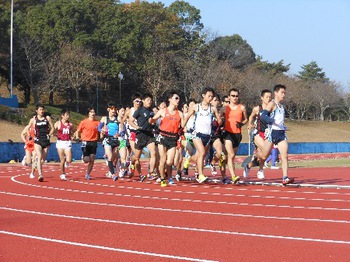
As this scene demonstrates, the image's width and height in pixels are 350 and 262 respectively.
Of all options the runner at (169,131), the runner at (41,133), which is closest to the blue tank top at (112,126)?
the runner at (41,133)

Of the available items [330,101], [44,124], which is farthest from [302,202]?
[330,101]

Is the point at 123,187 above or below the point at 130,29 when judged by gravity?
below

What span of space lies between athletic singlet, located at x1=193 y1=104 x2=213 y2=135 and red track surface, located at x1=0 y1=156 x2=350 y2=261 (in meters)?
1.30

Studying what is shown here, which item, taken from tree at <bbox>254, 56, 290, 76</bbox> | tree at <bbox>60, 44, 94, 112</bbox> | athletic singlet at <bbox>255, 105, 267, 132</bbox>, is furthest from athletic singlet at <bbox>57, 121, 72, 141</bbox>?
tree at <bbox>254, 56, 290, 76</bbox>

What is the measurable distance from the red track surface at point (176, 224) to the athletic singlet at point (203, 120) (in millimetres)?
1302

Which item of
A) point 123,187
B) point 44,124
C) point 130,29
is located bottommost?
point 123,187

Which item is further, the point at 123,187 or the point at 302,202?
the point at 123,187

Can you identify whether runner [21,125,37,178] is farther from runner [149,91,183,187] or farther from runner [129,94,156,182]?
runner [149,91,183,187]

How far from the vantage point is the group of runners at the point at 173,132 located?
16.0 meters

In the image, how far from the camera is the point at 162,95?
75062 mm

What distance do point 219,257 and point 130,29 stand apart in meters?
67.0

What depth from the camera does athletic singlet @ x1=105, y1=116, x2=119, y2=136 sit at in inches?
757

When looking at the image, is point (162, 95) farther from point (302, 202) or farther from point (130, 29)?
point (302, 202)

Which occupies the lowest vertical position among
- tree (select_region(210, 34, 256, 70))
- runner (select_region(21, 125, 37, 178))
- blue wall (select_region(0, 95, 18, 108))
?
runner (select_region(21, 125, 37, 178))
